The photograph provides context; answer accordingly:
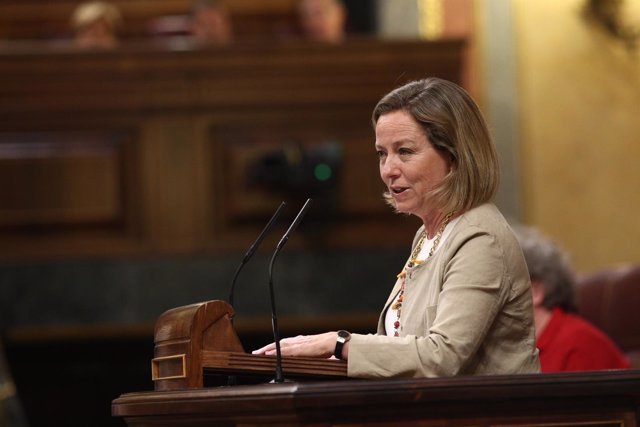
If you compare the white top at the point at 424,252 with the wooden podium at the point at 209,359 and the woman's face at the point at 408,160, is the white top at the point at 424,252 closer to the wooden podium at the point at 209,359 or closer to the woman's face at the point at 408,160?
the woman's face at the point at 408,160

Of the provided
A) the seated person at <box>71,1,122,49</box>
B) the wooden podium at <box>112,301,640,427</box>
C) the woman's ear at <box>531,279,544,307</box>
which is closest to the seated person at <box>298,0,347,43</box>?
the seated person at <box>71,1,122,49</box>

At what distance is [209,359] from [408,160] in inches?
20.5

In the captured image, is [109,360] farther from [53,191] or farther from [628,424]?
[628,424]

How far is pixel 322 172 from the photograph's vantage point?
648 centimetres

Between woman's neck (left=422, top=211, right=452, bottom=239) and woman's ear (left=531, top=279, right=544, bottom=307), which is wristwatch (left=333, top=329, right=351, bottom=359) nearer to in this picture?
woman's neck (left=422, top=211, right=452, bottom=239)

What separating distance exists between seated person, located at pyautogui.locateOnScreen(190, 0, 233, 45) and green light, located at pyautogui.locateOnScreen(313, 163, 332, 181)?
3.93 feet

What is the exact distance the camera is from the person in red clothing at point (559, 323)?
12.4 ft

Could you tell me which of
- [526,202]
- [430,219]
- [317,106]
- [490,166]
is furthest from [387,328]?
[526,202]

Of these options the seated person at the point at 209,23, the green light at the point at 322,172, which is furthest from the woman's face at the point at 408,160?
the seated person at the point at 209,23

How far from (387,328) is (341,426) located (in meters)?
0.50

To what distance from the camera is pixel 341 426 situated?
191 centimetres

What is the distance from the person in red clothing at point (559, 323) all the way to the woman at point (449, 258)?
1.51m

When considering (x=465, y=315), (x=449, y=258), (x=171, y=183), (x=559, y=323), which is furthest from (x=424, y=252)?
(x=171, y=183)

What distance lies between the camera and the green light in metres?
6.48
